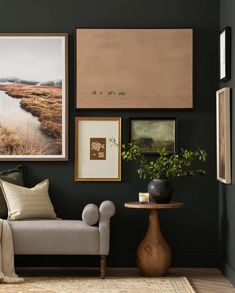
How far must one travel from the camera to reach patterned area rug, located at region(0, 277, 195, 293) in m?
6.12

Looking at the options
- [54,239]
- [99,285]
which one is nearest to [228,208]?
[99,285]

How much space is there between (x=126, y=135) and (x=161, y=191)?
822 millimetres

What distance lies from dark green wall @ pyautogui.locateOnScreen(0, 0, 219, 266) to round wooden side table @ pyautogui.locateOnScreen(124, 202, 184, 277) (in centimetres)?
47

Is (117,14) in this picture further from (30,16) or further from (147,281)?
(147,281)

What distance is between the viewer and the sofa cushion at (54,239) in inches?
259

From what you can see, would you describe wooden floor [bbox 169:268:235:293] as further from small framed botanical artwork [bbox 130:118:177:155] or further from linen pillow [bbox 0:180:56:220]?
linen pillow [bbox 0:180:56:220]

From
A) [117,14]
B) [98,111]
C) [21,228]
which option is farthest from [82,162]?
[117,14]

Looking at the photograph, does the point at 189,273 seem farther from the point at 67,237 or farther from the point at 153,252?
the point at 67,237

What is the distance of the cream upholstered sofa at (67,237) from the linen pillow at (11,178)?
0.32 metres

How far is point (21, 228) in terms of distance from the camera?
660 cm

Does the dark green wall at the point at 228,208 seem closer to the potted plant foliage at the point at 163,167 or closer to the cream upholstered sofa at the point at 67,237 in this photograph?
the potted plant foliage at the point at 163,167

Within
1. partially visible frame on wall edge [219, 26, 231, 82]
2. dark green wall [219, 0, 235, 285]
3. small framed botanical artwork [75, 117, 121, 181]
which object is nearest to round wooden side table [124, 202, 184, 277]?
dark green wall [219, 0, 235, 285]

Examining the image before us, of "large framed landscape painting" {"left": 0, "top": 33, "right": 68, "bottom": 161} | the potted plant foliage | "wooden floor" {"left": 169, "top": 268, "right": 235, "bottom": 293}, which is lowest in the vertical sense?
"wooden floor" {"left": 169, "top": 268, "right": 235, "bottom": 293}

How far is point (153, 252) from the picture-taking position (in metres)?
6.77
